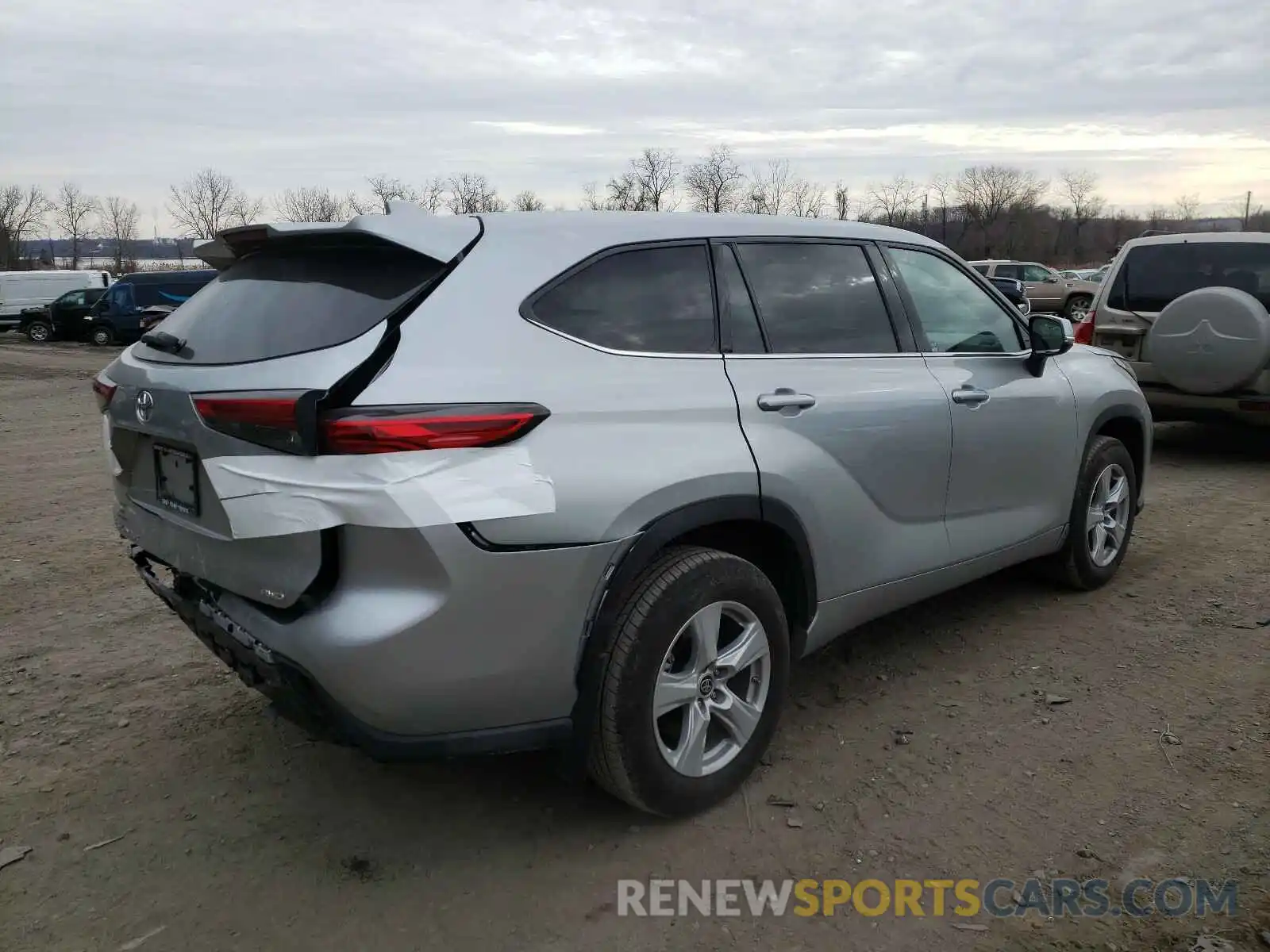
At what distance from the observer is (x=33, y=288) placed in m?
32.9

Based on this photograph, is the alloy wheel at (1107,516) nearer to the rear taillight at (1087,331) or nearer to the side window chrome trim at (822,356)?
the side window chrome trim at (822,356)

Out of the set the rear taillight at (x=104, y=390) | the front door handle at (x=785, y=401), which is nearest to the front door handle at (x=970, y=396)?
the front door handle at (x=785, y=401)

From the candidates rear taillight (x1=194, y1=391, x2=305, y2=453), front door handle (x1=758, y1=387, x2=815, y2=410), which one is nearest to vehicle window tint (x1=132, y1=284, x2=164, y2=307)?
rear taillight (x1=194, y1=391, x2=305, y2=453)

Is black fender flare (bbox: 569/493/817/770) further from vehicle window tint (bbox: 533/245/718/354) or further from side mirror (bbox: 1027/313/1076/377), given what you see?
side mirror (bbox: 1027/313/1076/377)

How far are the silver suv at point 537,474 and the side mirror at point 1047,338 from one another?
34.2 inches

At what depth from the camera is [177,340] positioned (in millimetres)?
2863

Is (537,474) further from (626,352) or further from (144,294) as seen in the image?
(144,294)

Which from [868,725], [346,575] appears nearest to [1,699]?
[346,575]

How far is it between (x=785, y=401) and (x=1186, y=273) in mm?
6388

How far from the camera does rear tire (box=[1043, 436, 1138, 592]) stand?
A: 457 cm

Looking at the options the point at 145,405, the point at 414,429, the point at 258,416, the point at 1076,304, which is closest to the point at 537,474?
the point at 414,429

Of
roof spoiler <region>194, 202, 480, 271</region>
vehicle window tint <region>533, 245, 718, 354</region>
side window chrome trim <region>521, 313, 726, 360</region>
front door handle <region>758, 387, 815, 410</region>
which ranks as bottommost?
front door handle <region>758, 387, 815, 410</region>

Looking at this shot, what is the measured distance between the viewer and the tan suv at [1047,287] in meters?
24.5

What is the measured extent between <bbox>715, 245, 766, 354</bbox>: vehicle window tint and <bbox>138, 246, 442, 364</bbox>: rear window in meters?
0.95
